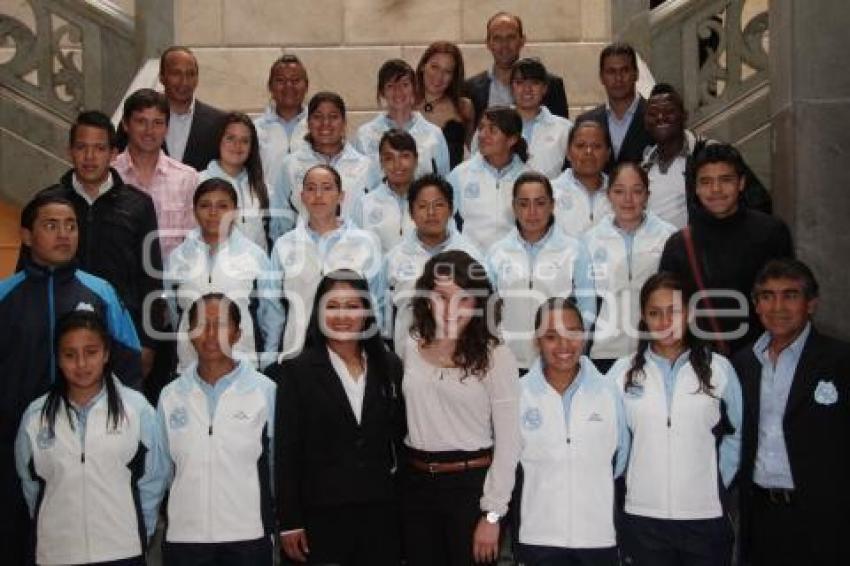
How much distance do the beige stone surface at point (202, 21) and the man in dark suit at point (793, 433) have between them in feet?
24.3

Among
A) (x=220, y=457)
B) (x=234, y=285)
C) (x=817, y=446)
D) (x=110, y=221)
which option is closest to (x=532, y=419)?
(x=817, y=446)

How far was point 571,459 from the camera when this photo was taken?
632 cm

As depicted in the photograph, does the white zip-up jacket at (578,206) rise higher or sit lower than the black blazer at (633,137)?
lower

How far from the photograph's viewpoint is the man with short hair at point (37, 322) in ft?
21.3

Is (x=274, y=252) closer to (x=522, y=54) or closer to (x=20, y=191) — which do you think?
(x=20, y=191)

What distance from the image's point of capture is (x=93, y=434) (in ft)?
20.7

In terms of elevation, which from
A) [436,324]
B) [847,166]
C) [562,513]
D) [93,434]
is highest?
[847,166]

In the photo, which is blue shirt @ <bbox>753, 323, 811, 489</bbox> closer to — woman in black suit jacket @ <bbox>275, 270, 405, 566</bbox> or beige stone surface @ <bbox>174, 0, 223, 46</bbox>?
woman in black suit jacket @ <bbox>275, 270, 405, 566</bbox>

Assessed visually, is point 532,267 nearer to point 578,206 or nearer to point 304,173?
point 578,206

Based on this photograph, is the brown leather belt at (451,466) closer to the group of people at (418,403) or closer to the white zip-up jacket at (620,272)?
the group of people at (418,403)

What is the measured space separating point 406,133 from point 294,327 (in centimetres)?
Result: 164

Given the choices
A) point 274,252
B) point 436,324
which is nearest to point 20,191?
point 274,252

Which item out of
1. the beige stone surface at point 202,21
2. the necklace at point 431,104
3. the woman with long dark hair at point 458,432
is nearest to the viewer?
the woman with long dark hair at point 458,432

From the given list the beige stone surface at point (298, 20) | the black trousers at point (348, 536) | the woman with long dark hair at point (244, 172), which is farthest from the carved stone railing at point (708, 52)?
the black trousers at point (348, 536)
